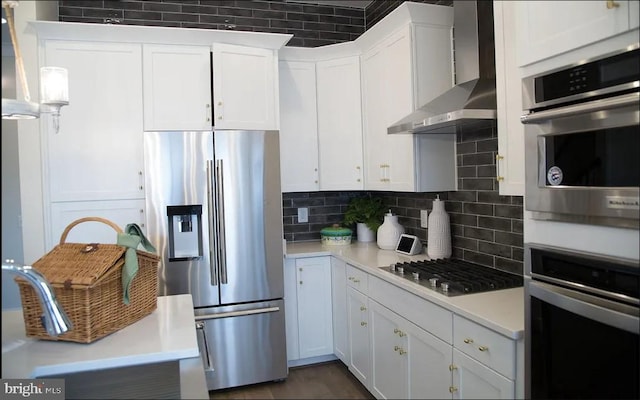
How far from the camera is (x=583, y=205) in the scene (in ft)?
4.03

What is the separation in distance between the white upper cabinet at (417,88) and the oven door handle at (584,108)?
143 cm

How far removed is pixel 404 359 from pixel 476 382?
615 millimetres

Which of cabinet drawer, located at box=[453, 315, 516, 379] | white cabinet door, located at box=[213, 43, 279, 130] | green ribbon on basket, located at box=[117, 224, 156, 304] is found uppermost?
white cabinet door, located at box=[213, 43, 279, 130]

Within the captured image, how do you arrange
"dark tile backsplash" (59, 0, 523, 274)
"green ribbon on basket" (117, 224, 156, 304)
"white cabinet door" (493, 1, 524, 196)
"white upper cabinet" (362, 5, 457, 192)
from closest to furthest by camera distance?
"green ribbon on basket" (117, 224, 156, 304) < "white cabinet door" (493, 1, 524, 196) < "dark tile backsplash" (59, 0, 523, 274) < "white upper cabinet" (362, 5, 457, 192)

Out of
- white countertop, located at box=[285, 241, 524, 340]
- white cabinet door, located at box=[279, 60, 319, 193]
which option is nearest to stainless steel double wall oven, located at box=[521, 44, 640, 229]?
white countertop, located at box=[285, 241, 524, 340]

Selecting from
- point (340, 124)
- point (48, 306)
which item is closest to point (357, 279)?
point (340, 124)

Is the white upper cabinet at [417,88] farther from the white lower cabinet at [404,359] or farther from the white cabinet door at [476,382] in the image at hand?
the white cabinet door at [476,382]

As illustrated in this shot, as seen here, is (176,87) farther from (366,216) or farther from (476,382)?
(476,382)

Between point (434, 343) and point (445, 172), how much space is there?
46.9 inches

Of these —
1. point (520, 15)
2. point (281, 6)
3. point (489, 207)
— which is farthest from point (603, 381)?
point (281, 6)

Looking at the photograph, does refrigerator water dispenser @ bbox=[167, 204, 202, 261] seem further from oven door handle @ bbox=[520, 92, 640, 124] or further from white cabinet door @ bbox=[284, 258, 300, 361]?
oven door handle @ bbox=[520, 92, 640, 124]

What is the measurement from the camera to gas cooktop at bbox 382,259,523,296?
2.14 m

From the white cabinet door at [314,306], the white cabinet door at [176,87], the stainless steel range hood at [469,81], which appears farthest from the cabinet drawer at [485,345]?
the white cabinet door at [176,87]

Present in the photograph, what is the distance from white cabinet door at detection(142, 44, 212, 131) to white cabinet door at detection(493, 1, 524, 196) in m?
1.89
